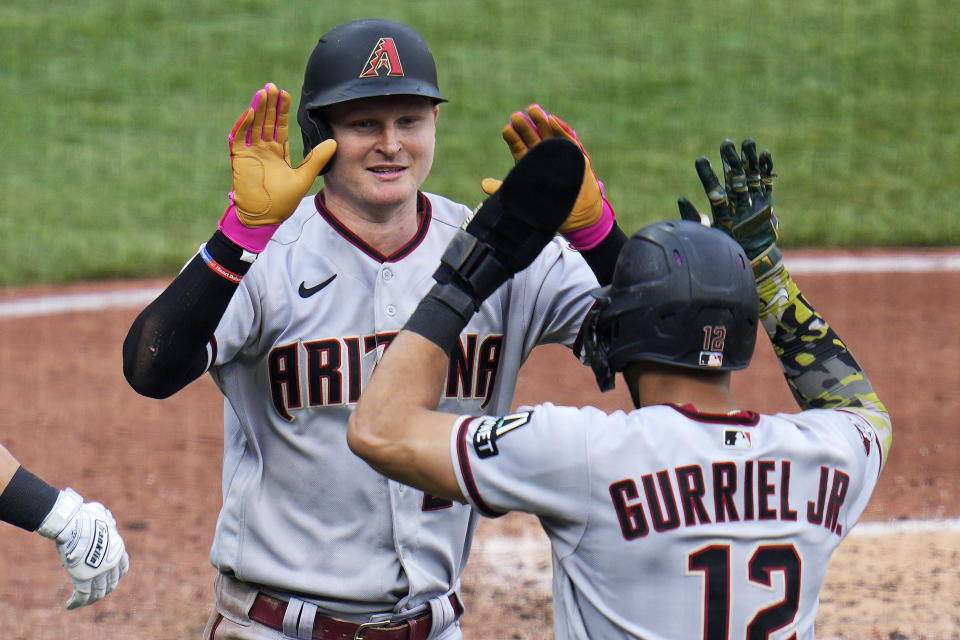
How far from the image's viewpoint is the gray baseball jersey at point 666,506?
8.13ft

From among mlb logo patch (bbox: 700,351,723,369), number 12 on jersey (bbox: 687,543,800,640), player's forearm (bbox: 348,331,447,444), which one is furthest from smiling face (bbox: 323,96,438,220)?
number 12 on jersey (bbox: 687,543,800,640)

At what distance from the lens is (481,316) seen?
125 inches

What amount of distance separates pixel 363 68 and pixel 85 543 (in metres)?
1.51

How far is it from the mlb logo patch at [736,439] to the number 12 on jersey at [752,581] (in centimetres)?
20

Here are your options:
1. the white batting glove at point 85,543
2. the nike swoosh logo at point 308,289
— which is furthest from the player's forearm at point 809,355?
the white batting glove at point 85,543

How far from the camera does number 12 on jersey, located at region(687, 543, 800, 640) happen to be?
2479mm

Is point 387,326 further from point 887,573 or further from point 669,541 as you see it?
point 887,573

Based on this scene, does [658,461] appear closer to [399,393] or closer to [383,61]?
[399,393]

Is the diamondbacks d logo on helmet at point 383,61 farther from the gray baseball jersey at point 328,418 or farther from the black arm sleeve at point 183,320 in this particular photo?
the black arm sleeve at point 183,320

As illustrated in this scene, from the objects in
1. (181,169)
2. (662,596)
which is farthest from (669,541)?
(181,169)

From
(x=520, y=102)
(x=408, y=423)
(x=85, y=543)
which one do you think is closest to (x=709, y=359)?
(x=408, y=423)

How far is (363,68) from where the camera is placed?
10.3ft

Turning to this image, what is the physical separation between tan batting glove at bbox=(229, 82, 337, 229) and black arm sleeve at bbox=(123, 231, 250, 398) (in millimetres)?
107

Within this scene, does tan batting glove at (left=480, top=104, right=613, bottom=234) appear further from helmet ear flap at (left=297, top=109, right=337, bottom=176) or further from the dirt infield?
the dirt infield
